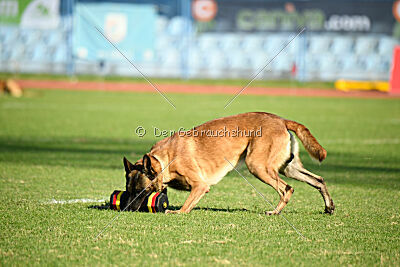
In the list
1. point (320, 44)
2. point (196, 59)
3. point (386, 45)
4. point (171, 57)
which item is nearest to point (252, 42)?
point (196, 59)

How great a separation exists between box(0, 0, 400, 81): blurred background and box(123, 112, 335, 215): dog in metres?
31.0

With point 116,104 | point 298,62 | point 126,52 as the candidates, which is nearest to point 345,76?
point 298,62

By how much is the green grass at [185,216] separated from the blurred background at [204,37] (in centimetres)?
2404

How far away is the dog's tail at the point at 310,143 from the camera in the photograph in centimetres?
601

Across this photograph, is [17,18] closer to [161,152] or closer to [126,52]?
[126,52]

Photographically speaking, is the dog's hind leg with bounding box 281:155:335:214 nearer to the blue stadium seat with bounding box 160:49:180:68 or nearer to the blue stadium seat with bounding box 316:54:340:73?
the blue stadium seat with bounding box 316:54:340:73

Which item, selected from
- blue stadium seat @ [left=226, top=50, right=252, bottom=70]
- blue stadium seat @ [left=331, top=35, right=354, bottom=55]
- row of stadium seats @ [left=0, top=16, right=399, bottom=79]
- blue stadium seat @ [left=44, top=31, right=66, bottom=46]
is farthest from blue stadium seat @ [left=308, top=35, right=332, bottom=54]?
blue stadium seat @ [left=44, top=31, right=66, bottom=46]

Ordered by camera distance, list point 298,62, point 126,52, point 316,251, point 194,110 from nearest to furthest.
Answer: point 316,251 < point 194,110 < point 126,52 < point 298,62

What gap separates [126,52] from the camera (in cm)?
→ 3634

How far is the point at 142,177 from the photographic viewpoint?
580cm

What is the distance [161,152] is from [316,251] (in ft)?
6.61

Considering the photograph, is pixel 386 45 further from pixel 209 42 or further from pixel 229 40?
pixel 209 42

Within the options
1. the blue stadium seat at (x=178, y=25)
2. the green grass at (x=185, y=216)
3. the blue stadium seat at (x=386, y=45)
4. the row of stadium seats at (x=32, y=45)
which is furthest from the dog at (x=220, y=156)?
the row of stadium seats at (x=32, y=45)

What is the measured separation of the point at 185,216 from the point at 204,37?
1428 inches
